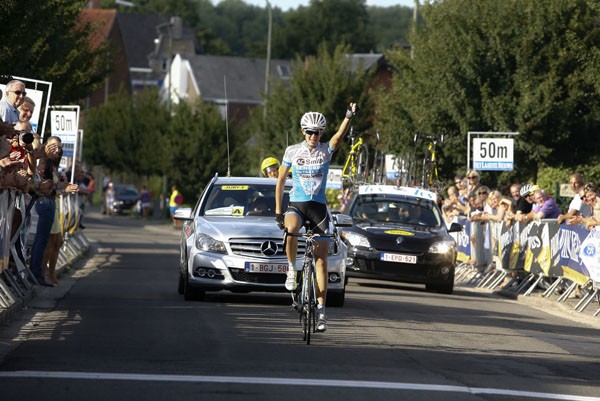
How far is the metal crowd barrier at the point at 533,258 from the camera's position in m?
20.2

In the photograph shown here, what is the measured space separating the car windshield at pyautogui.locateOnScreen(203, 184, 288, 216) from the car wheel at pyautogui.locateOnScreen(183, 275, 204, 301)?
3.76ft

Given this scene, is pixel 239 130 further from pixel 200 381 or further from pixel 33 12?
pixel 200 381

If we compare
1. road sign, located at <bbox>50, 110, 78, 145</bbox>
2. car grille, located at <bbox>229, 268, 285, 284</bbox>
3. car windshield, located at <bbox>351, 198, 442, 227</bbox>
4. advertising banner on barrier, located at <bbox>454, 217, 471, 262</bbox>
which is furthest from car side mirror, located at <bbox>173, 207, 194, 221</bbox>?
advertising banner on barrier, located at <bbox>454, 217, 471, 262</bbox>

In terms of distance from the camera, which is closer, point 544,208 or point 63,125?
point 544,208

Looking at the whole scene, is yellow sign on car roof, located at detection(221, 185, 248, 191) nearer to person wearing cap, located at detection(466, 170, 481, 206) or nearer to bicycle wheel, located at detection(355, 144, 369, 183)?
bicycle wheel, located at detection(355, 144, 369, 183)

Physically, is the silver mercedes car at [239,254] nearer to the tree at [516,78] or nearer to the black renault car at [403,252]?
the black renault car at [403,252]

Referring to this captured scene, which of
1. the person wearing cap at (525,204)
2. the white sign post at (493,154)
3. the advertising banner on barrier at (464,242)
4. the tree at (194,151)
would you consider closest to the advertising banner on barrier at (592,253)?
the person wearing cap at (525,204)

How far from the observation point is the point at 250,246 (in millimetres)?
17078

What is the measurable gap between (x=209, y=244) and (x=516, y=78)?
23.2 meters

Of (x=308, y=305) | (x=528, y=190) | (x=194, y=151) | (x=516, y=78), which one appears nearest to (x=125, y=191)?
(x=194, y=151)

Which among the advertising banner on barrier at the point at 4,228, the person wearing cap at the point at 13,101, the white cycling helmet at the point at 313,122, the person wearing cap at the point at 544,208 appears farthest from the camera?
the person wearing cap at the point at 544,208

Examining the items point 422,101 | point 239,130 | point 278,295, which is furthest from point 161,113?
point 278,295

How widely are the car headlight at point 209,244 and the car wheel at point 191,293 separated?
415mm

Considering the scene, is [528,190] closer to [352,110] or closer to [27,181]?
[27,181]
